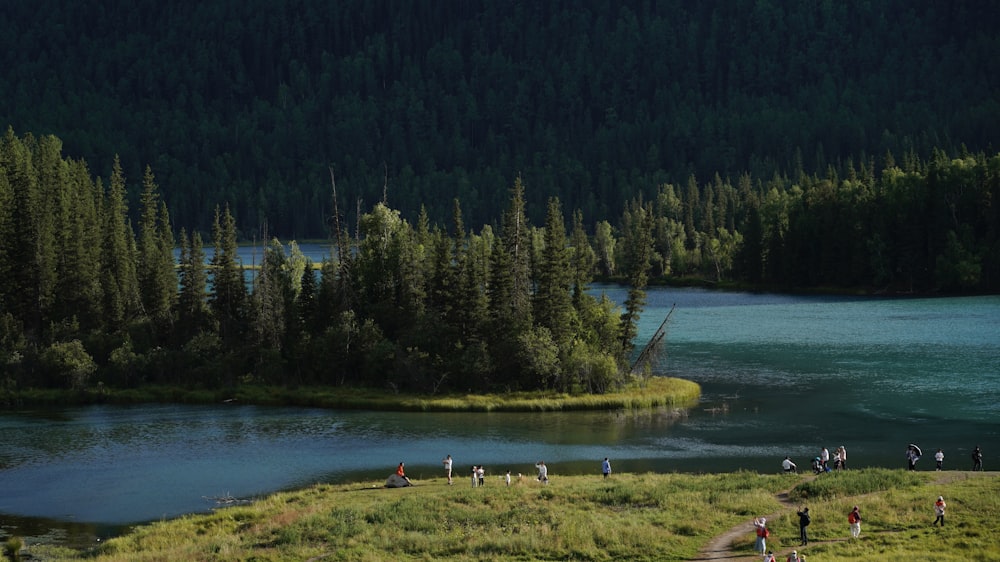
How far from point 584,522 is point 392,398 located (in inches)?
2385

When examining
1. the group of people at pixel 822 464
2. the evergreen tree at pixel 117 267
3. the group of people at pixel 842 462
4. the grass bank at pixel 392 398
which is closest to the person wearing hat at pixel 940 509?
the group of people at pixel 842 462

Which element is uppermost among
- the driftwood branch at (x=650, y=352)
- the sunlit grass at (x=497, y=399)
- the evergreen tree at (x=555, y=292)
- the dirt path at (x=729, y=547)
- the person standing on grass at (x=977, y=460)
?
the evergreen tree at (x=555, y=292)

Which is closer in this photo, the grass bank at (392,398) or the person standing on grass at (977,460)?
the person standing on grass at (977,460)

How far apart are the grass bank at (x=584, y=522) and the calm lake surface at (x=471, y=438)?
8035mm

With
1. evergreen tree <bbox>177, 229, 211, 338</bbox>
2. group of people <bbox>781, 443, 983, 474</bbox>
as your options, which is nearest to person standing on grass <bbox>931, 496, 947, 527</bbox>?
group of people <bbox>781, 443, 983, 474</bbox>

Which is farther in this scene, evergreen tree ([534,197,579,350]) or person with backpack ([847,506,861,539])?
evergreen tree ([534,197,579,350])

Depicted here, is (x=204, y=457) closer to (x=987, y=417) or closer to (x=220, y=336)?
(x=220, y=336)

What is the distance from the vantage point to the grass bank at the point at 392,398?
392 ft

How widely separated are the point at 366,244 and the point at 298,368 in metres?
18.0

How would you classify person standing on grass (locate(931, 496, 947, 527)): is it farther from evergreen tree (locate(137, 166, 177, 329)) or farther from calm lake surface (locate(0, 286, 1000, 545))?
evergreen tree (locate(137, 166, 177, 329))

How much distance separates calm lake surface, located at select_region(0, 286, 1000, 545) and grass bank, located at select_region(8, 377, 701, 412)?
9.93 ft

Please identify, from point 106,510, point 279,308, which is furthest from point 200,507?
point 279,308

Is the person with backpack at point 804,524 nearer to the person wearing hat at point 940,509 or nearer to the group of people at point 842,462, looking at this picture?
the person wearing hat at point 940,509

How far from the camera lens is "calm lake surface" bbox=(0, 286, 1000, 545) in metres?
86.5
